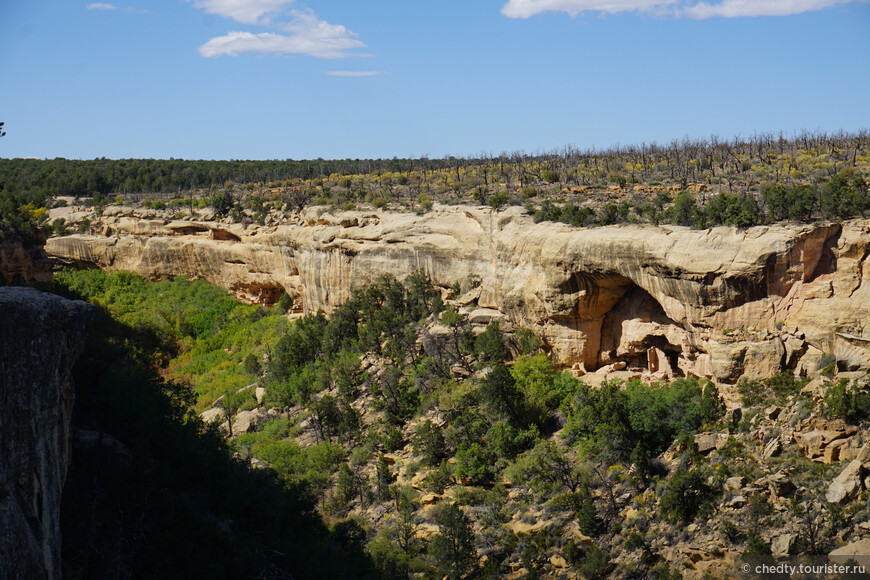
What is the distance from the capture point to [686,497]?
1035 inches

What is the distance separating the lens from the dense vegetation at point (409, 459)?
20.9 meters

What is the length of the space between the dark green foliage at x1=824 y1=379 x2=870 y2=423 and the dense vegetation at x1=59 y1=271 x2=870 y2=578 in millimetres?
66

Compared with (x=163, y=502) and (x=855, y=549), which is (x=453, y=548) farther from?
(x=855, y=549)

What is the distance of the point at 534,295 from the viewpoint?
37344 mm

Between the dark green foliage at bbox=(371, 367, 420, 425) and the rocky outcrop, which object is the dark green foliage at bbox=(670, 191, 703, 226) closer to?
the dark green foliage at bbox=(371, 367, 420, 425)

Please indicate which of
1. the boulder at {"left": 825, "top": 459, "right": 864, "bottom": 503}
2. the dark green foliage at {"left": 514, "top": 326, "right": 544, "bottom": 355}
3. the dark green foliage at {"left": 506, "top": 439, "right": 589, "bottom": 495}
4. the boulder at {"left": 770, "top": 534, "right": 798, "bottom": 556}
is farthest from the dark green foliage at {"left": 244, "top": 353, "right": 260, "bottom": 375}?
the boulder at {"left": 825, "top": 459, "right": 864, "bottom": 503}

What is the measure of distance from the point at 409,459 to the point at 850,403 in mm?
19333

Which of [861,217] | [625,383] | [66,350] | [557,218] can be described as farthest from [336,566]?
[861,217]

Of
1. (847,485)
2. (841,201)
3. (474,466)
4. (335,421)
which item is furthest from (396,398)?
(841,201)

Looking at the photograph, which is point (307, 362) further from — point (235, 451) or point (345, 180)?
point (345, 180)

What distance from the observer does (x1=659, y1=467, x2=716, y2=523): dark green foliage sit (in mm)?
26141

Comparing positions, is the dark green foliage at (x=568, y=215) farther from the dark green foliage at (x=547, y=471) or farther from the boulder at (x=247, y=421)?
the boulder at (x=247, y=421)

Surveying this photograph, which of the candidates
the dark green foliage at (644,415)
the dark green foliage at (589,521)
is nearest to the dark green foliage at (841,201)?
the dark green foliage at (644,415)

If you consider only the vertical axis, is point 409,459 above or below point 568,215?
below
